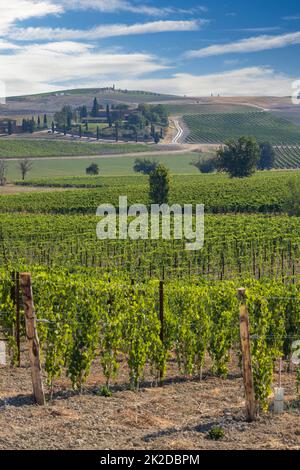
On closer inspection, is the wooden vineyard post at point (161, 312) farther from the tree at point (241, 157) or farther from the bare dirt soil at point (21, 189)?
the tree at point (241, 157)

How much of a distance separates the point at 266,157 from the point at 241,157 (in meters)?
56.6

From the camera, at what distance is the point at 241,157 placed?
106m

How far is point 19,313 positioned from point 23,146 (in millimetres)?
175545

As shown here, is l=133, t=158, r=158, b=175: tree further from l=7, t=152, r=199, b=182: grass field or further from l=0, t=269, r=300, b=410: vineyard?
l=0, t=269, r=300, b=410: vineyard

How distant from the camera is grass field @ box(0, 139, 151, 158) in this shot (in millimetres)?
176000

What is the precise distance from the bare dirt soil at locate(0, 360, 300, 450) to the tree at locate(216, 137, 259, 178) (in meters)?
94.2

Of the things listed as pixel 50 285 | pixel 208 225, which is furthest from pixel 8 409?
pixel 208 225

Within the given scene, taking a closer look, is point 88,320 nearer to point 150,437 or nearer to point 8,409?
point 8,409

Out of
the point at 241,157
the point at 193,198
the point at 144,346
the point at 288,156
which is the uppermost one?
the point at 241,157

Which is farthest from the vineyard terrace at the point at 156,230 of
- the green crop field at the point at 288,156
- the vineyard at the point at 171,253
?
the green crop field at the point at 288,156

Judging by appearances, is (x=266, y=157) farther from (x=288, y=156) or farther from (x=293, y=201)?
(x=293, y=201)

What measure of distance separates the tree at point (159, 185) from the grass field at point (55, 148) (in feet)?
350

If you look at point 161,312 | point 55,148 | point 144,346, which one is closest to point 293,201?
point 161,312
